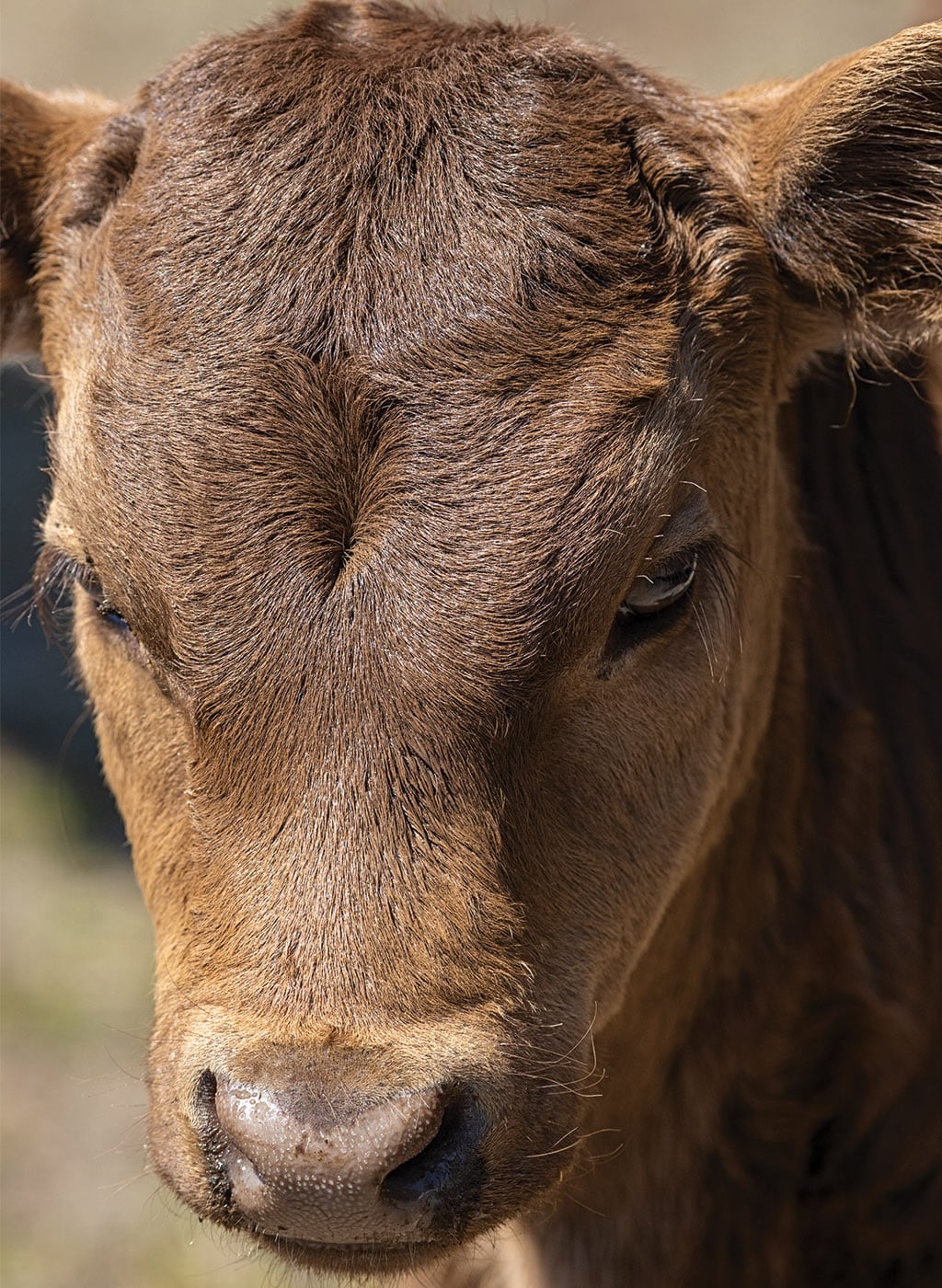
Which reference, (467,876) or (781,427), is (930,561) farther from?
(467,876)

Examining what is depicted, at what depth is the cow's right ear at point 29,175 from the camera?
3.33 meters

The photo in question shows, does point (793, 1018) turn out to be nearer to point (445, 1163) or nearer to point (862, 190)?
point (445, 1163)

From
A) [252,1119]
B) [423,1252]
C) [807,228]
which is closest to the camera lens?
[252,1119]

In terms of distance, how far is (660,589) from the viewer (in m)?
2.78

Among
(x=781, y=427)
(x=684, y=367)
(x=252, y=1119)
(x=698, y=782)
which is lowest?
(x=252, y=1119)

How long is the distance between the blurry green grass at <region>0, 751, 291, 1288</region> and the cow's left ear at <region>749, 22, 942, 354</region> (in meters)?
3.08

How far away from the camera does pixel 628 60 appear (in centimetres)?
314

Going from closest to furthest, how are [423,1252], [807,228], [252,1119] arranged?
[252,1119] → [423,1252] → [807,228]

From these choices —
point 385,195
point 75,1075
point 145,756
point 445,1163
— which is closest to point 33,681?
point 75,1075

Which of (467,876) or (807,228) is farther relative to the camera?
(807,228)

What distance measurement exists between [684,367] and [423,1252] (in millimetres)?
1604

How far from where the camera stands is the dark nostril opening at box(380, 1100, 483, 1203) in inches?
91.2

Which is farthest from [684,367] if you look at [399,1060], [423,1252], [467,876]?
[423,1252]

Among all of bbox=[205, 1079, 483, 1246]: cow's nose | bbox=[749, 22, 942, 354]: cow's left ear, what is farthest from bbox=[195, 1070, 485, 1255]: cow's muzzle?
bbox=[749, 22, 942, 354]: cow's left ear
